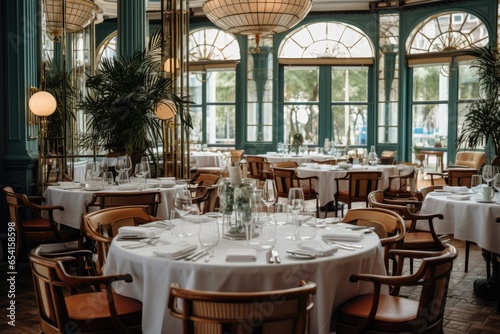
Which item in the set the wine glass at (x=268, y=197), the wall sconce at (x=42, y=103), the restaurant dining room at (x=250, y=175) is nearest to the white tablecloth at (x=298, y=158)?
the restaurant dining room at (x=250, y=175)

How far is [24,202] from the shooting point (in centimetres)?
494

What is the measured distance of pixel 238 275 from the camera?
2.50m

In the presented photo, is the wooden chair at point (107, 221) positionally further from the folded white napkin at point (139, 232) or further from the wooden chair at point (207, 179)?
→ the wooden chair at point (207, 179)

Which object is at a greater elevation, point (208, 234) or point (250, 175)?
point (208, 234)

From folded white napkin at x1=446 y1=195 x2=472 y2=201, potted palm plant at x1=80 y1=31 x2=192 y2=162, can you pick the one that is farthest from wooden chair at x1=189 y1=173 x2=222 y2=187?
folded white napkin at x1=446 y1=195 x2=472 y2=201

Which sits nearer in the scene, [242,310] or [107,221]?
[242,310]

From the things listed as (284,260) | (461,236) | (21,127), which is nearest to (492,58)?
(461,236)

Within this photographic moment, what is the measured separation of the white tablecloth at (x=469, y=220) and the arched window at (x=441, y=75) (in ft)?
27.0

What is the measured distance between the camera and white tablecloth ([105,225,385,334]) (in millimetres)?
2508

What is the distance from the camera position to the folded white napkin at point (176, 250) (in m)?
2.65

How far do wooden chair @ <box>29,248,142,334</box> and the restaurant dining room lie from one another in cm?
1

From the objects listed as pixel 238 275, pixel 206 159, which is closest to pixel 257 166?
pixel 206 159

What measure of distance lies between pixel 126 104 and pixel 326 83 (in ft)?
26.3

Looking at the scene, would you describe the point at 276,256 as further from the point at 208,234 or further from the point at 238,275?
the point at 208,234
